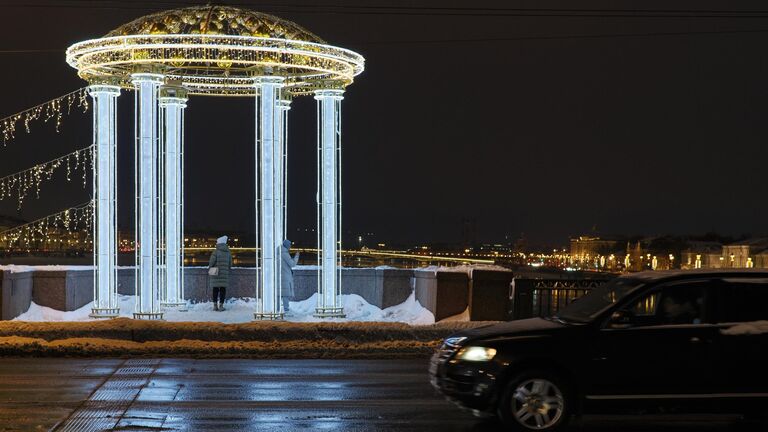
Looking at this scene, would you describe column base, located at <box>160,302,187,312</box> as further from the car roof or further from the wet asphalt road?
the car roof

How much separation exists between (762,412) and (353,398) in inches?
183

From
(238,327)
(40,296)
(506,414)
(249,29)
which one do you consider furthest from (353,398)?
(40,296)

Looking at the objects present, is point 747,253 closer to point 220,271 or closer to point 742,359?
point 220,271

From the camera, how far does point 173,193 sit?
2419 cm

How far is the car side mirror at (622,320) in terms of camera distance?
32.7ft

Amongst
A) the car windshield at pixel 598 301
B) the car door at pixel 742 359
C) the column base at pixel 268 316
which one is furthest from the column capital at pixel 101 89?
the car door at pixel 742 359

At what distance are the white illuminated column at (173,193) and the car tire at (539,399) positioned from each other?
15.1 metres

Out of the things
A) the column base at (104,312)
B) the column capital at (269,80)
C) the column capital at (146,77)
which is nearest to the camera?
the column capital at (146,77)

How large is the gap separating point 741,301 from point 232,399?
19.3 feet

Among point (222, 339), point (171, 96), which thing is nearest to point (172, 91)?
point (171, 96)

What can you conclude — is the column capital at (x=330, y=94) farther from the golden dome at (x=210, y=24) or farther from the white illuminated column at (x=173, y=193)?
the white illuminated column at (x=173, y=193)

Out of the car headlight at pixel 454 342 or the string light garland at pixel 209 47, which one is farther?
the string light garland at pixel 209 47

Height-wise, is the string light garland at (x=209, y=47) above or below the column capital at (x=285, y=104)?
above

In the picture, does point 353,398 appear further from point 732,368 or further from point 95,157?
point 95,157
